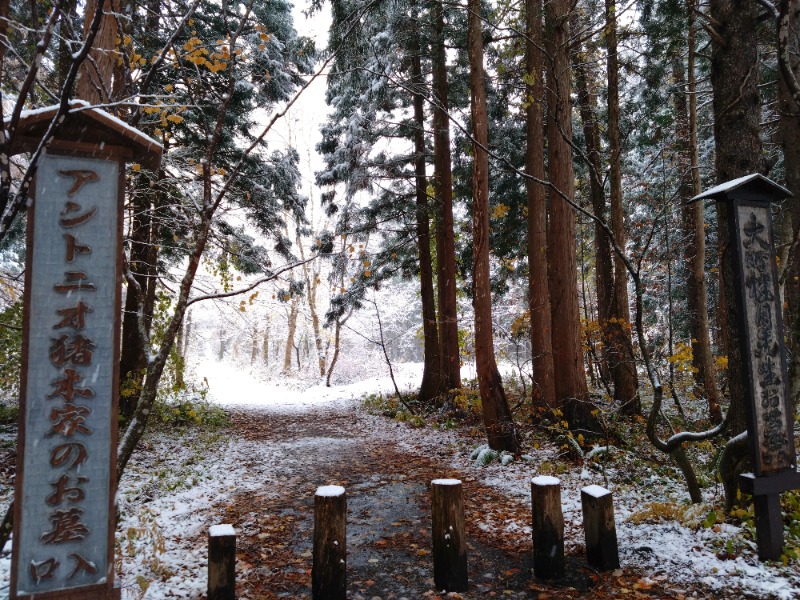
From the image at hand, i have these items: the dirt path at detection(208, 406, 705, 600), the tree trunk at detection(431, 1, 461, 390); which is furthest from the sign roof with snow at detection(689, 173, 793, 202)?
the tree trunk at detection(431, 1, 461, 390)

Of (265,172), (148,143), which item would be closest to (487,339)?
(148,143)

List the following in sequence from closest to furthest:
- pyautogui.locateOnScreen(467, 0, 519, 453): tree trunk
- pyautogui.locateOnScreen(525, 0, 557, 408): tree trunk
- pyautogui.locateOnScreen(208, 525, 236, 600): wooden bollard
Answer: pyautogui.locateOnScreen(208, 525, 236, 600): wooden bollard < pyautogui.locateOnScreen(467, 0, 519, 453): tree trunk < pyautogui.locateOnScreen(525, 0, 557, 408): tree trunk

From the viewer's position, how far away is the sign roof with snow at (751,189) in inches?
167

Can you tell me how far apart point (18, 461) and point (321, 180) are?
46.1 ft

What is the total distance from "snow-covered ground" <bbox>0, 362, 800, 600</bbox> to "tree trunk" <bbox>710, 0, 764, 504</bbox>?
1.52 metres

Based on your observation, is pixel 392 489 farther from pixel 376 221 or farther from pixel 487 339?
pixel 376 221

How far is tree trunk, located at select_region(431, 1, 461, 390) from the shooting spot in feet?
42.0

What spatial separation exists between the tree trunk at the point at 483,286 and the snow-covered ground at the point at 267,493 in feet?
2.17

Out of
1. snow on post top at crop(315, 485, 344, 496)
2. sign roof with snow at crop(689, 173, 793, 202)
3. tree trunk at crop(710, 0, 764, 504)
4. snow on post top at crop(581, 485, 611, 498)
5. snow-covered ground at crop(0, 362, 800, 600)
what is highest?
tree trunk at crop(710, 0, 764, 504)

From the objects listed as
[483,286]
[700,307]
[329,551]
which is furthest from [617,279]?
[329,551]

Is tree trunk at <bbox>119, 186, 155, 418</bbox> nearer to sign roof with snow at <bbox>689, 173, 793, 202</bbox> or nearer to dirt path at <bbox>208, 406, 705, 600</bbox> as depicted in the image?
dirt path at <bbox>208, 406, 705, 600</bbox>

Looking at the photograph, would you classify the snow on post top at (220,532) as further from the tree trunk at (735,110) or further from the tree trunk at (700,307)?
the tree trunk at (700,307)

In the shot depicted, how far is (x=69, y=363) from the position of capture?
10.2ft

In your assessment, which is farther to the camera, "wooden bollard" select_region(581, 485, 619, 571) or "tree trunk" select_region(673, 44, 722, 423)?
"tree trunk" select_region(673, 44, 722, 423)
